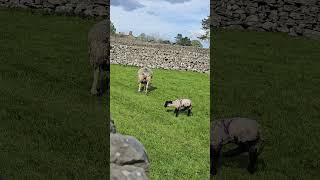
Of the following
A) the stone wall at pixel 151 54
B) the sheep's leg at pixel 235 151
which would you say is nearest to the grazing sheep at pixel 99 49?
the stone wall at pixel 151 54

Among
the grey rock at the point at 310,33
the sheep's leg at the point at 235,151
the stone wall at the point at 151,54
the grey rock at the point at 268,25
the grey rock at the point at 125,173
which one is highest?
the grey rock at the point at 268,25

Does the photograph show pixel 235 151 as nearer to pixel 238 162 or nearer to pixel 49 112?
pixel 238 162

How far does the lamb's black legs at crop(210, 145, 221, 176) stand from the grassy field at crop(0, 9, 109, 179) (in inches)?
59.9

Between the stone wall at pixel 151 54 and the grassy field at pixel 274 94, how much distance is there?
1723 mm

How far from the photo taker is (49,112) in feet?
29.8

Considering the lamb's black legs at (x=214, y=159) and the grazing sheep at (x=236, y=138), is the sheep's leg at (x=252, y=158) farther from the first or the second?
the lamb's black legs at (x=214, y=159)

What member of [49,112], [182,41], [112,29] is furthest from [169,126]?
[49,112]

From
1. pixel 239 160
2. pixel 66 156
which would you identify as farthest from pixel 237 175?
pixel 66 156

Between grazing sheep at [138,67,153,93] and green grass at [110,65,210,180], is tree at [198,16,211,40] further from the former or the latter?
grazing sheep at [138,67,153,93]

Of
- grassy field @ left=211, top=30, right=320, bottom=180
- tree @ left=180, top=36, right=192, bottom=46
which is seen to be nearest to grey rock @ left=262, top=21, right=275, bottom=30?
grassy field @ left=211, top=30, right=320, bottom=180

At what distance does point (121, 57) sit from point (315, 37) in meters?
11.0

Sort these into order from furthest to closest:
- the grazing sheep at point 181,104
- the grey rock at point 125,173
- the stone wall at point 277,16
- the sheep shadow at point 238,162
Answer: the stone wall at point 277,16 → the sheep shadow at point 238,162 → the grazing sheep at point 181,104 → the grey rock at point 125,173

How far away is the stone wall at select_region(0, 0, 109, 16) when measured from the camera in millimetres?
15125

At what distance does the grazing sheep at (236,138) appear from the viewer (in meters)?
7.12
